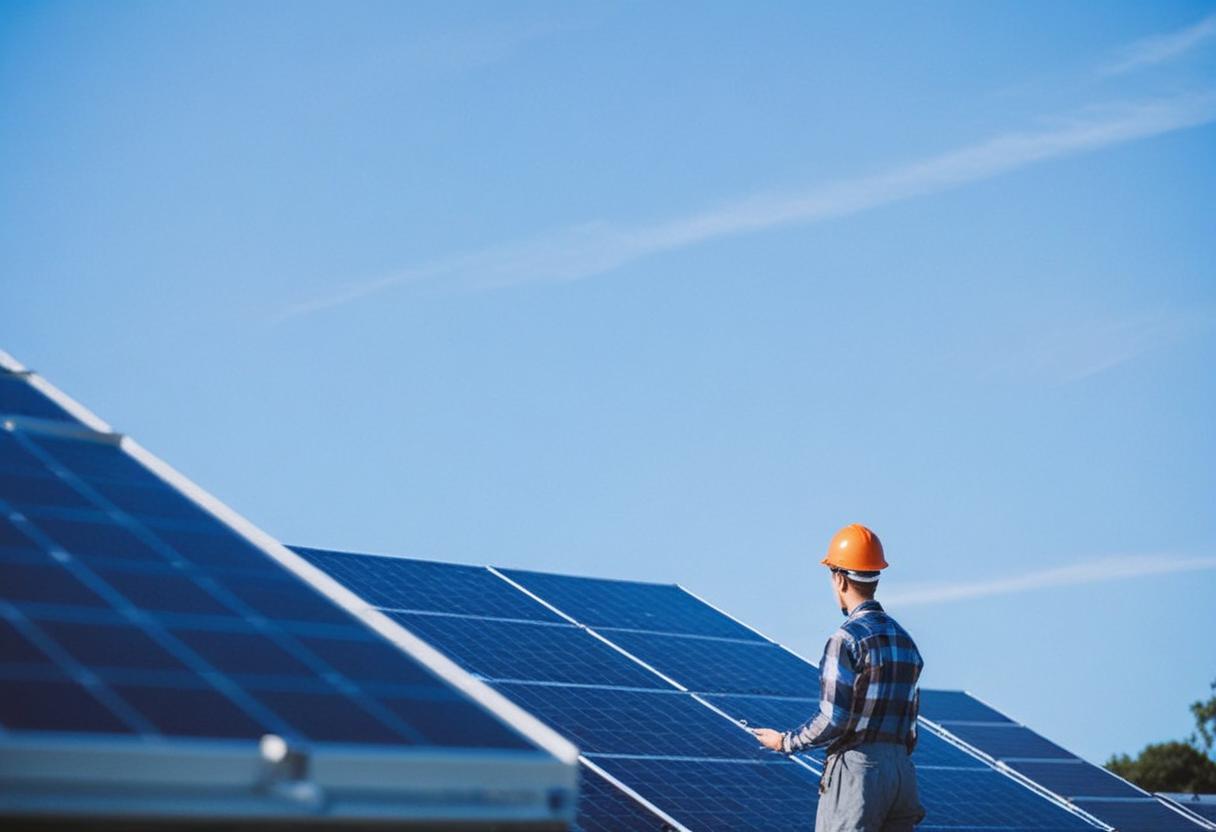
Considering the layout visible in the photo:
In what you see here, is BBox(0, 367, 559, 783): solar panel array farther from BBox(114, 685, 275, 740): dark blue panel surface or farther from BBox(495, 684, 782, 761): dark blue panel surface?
BBox(495, 684, 782, 761): dark blue panel surface

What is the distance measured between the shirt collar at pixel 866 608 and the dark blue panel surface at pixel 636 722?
8.15 feet

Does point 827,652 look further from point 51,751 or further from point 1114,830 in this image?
point 1114,830

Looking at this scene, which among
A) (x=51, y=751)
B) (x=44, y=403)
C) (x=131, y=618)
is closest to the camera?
(x=51, y=751)

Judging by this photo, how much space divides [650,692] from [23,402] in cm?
673

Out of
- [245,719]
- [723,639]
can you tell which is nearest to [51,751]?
[245,719]

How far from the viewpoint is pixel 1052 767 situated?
18.4 meters

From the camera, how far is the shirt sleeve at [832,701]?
9945 mm

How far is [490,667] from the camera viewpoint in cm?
1277

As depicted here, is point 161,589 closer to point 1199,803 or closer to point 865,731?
point 865,731

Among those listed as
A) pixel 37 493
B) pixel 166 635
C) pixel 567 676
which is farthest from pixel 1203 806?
pixel 166 635

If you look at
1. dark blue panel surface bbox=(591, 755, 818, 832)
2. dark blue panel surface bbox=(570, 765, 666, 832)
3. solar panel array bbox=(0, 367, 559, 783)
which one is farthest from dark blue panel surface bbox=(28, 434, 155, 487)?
dark blue panel surface bbox=(591, 755, 818, 832)

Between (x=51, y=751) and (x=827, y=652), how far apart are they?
583 cm

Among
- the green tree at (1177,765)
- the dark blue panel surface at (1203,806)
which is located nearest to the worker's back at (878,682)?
the dark blue panel surface at (1203,806)

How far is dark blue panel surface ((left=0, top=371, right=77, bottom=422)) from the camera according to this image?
843 cm
